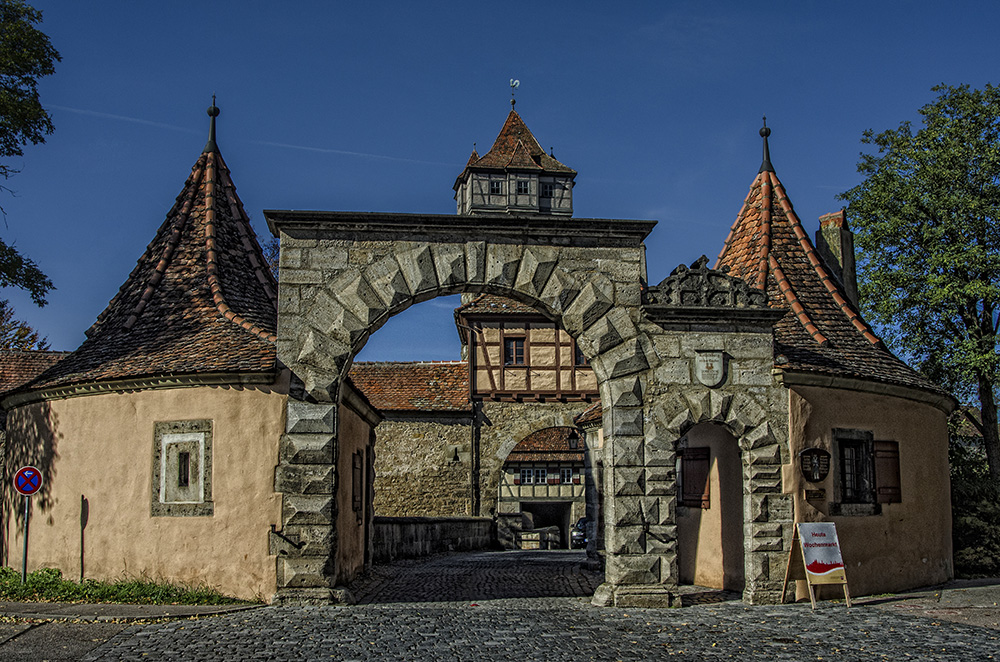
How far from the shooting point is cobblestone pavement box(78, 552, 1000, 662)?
871cm

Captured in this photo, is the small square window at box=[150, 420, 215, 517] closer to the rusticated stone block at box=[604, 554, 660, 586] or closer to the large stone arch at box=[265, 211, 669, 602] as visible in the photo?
the large stone arch at box=[265, 211, 669, 602]

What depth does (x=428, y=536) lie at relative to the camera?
83.8ft

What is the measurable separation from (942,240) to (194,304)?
14.6 m

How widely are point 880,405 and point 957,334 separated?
25.9 feet

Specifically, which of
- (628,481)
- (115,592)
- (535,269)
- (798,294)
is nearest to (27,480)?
(115,592)

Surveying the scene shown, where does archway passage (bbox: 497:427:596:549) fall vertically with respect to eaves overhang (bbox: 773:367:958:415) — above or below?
below

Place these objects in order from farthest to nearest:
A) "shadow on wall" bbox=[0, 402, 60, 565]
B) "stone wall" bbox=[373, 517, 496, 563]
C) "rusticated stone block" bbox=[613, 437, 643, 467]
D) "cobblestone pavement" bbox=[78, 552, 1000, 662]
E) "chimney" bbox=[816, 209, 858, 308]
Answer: "stone wall" bbox=[373, 517, 496, 563]
"chimney" bbox=[816, 209, 858, 308]
"shadow on wall" bbox=[0, 402, 60, 565]
"rusticated stone block" bbox=[613, 437, 643, 467]
"cobblestone pavement" bbox=[78, 552, 1000, 662]

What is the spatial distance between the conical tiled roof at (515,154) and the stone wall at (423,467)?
25.8 metres

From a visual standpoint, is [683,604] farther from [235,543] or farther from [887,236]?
[887,236]

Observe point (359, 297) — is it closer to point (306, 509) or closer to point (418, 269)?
point (418, 269)

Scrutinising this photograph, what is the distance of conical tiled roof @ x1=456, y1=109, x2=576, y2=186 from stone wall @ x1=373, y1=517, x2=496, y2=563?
28.9 metres

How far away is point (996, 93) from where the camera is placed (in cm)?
1994

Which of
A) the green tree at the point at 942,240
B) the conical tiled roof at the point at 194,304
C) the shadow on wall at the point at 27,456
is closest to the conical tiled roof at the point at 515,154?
the green tree at the point at 942,240

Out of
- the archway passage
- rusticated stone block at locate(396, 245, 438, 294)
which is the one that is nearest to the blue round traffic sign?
rusticated stone block at locate(396, 245, 438, 294)
